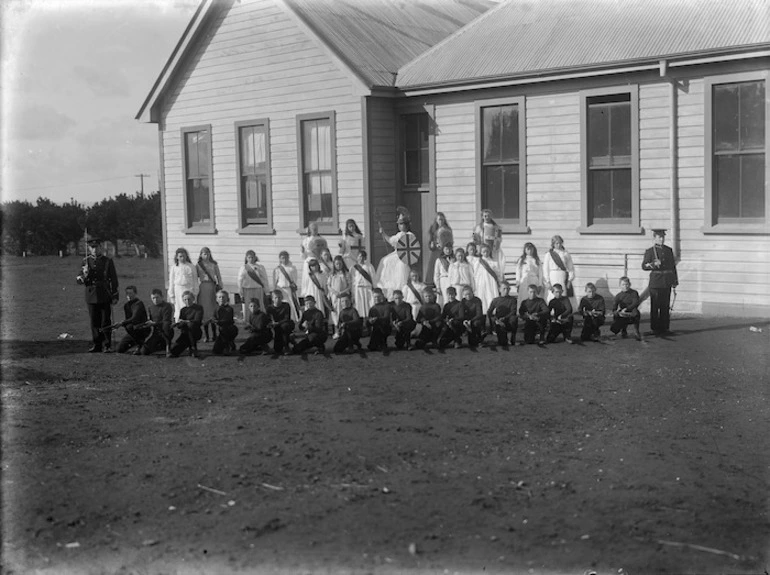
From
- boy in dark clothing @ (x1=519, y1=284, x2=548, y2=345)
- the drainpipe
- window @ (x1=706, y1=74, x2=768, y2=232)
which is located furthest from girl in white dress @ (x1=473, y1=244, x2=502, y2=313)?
window @ (x1=706, y1=74, x2=768, y2=232)

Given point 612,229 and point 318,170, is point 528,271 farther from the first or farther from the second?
point 318,170

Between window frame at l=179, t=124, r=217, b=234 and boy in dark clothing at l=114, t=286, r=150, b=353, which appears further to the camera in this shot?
window frame at l=179, t=124, r=217, b=234

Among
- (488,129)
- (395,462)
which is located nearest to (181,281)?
(488,129)

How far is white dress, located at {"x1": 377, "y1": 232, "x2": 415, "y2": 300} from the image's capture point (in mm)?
18234

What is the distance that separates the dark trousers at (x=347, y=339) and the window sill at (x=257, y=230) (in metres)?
8.09

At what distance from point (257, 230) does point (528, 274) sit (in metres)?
7.93

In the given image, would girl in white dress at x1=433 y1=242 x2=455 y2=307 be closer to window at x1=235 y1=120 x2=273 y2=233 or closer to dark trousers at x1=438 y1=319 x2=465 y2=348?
dark trousers at x1=438 y1=319 x2=465 y2=348

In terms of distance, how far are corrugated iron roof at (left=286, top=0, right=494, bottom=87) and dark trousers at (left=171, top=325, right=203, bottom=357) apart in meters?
7.47

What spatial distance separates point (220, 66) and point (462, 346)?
1104cm

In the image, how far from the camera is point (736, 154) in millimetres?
16812

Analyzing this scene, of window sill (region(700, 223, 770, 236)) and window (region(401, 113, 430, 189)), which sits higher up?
window (region(401, 113, 430, 189))

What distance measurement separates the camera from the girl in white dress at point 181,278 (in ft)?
57.4

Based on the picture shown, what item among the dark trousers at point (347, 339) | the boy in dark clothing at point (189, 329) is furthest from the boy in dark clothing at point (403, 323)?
the boy in dark clothing at point (189, 329)

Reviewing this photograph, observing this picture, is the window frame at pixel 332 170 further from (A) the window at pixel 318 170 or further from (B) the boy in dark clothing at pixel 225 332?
(B) the boy in dark clothing at pixel 225 332
